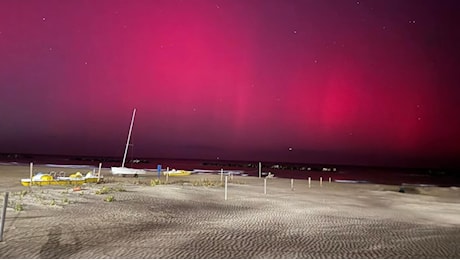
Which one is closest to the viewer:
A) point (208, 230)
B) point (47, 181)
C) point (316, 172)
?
point (208, 230)

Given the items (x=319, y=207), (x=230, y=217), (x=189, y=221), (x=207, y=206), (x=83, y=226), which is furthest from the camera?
(x=319, y=207)

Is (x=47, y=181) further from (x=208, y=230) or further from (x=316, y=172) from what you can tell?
(x=316, y=172)

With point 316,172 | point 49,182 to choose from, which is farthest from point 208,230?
Result: point 316,172

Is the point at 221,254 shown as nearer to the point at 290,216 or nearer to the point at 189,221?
the point at 189,221

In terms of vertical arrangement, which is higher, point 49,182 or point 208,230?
point 49,182

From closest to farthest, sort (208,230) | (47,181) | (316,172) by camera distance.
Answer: (208,230), (47,181), (316,172)

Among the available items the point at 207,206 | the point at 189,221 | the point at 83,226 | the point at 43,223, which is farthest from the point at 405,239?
the point at 43,223

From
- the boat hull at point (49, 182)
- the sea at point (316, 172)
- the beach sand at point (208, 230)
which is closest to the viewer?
the beach sand at point (208, 230)

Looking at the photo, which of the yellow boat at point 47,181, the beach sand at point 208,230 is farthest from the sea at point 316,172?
the beach sand at point 208,230

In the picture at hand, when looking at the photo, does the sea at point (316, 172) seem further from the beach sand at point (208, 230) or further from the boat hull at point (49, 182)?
the beach sand at point (208, 230)

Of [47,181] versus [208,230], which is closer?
[208,230]

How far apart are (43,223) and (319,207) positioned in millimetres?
12994

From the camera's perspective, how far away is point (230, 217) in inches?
627

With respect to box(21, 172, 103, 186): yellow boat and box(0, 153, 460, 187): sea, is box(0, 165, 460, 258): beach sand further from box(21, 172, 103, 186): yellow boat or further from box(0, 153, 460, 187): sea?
box(0, 153, 460, 187): sea
